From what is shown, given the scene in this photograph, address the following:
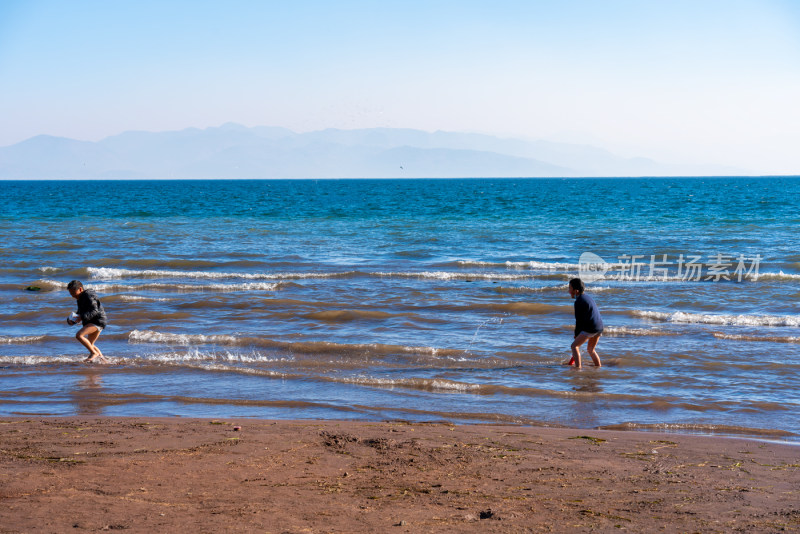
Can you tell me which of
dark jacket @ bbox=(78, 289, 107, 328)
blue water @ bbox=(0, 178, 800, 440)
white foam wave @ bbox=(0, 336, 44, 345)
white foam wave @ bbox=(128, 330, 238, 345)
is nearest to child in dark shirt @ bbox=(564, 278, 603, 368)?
blue water @ bbox=(0, 178, 800, 440)

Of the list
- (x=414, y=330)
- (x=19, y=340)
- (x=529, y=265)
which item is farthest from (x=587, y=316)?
(x=529, y=265)

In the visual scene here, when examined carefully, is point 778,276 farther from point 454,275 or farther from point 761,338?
point 454,275

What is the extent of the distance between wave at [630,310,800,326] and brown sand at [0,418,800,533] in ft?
23.6

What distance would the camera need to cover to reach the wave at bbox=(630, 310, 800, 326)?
44.6 ft

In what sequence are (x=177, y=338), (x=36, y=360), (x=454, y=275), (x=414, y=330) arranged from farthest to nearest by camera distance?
(x=454, y=275), (x=414, y=330), (x=177, y=338), (x=36, y=360)

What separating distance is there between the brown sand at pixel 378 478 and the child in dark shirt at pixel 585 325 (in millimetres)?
3021

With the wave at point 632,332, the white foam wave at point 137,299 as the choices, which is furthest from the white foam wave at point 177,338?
the wave at point 632,332

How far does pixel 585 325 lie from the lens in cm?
1045

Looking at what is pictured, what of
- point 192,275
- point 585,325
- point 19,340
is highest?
point 585,325

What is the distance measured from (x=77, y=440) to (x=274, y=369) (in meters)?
4.14

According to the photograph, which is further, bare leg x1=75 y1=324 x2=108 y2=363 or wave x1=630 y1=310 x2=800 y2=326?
wave x1=630 y1=310 x2=800 y2=326

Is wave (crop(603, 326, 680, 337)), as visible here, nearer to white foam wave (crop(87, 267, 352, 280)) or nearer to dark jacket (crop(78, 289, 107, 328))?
dark jacket (crop(78, 289, 107, 328))

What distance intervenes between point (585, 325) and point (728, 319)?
16.7 ft

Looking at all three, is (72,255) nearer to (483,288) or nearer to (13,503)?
(483,288)
